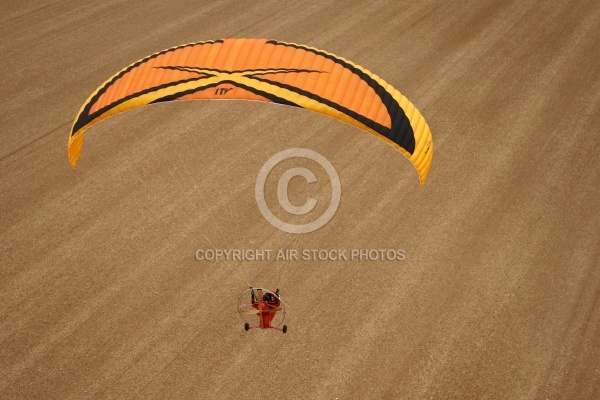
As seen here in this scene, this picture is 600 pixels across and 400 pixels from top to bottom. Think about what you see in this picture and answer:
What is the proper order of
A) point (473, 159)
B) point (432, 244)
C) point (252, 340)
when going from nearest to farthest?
point (252, 340) < point (432, 244) < point (473, 159)

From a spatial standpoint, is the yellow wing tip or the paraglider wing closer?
the paraglider wing

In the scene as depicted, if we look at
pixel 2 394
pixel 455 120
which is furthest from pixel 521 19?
pixel 2 394

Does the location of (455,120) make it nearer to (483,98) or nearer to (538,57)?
(483,98)

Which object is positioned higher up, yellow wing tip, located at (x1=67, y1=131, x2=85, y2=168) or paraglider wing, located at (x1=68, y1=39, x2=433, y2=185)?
yellow wing tip, located at (x1=67, y1=131, x2=85, y2=168)

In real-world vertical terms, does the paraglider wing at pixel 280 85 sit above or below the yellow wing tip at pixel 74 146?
below

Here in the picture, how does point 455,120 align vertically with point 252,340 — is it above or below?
above

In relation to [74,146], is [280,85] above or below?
below

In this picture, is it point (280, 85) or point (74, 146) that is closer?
point (280, 85)

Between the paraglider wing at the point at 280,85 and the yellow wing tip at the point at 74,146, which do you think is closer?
the paraglider wing at the point at 280,85
